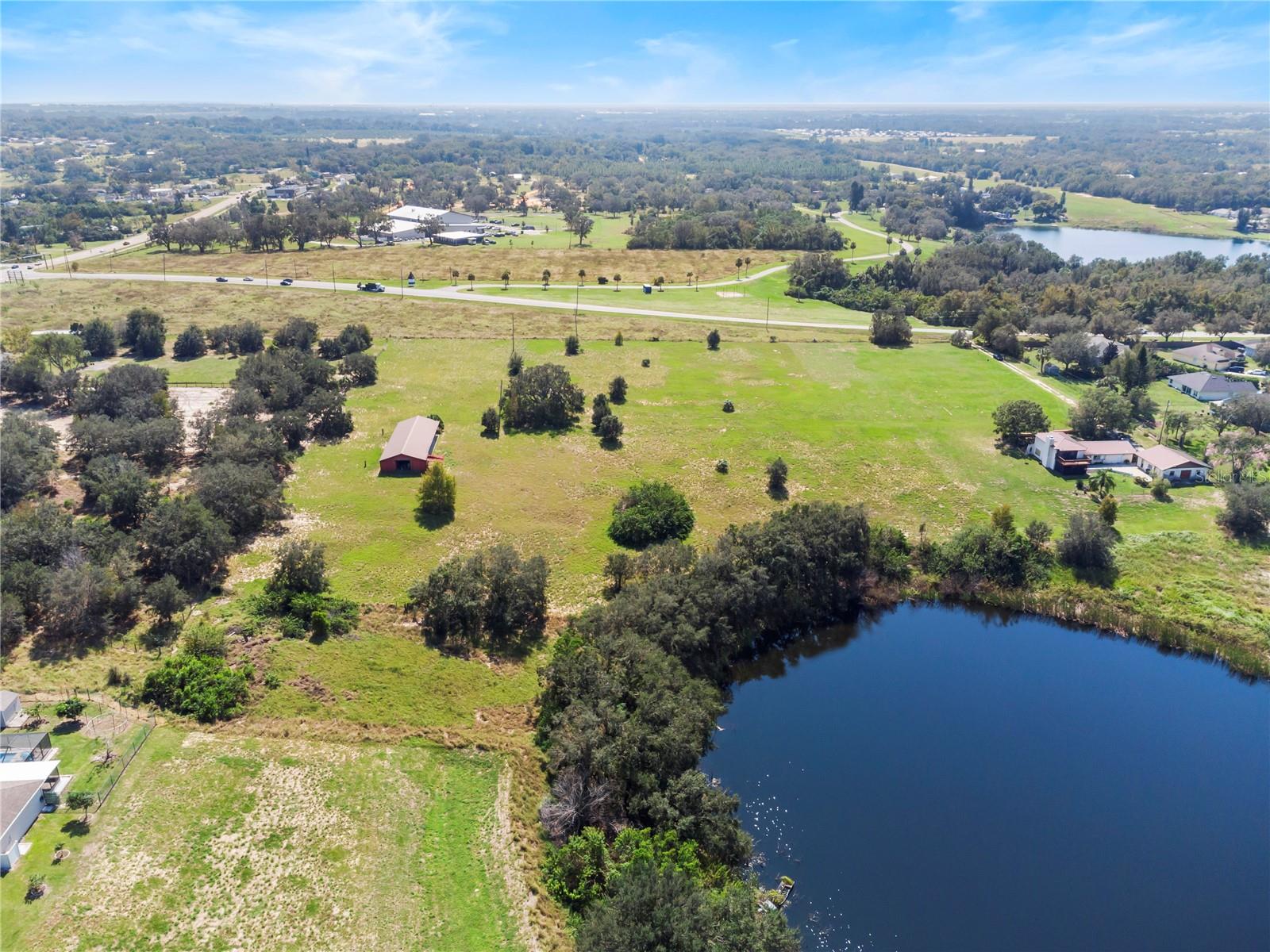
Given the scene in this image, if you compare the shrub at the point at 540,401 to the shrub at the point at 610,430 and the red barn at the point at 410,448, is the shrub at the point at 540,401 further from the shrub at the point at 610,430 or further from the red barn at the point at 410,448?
the red barn at the point at 410,448

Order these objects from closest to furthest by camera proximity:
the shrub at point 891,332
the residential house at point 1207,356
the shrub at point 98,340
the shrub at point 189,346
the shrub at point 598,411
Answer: the shrub at point 598,411 < the shrub at point 98,340 < the shrub at point 189,346 < the residential house at point 1207,356 < the shrub at point 891,332

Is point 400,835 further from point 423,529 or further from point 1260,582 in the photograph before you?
point 1260,582

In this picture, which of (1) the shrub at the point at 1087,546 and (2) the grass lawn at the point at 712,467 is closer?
(2) the grass lawn at the point at 712,467

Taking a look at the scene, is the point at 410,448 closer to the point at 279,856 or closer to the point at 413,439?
the point at 413,439

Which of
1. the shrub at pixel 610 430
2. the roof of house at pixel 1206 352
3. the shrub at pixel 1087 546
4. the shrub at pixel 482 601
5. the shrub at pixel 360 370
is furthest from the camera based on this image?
the roof of house at pixel 1206 352

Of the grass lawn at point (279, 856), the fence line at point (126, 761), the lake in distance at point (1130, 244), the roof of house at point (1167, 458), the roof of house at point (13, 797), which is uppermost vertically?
the lake in distance at point (1130, 244)

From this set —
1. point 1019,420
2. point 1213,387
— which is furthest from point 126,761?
point 1213,387

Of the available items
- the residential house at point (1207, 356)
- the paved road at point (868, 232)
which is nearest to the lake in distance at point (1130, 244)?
the paved road at point (868, 232)

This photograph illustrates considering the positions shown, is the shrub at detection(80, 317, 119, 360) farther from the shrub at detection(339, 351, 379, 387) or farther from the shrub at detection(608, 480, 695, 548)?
the shrub at detection(608, 480, 695, 548)

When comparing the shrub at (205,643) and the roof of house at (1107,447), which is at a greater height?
the roof of house at (1107,447)
